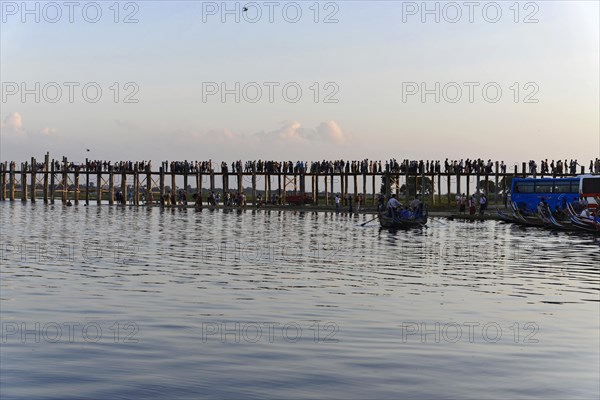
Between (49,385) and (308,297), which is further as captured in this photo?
(308,297)

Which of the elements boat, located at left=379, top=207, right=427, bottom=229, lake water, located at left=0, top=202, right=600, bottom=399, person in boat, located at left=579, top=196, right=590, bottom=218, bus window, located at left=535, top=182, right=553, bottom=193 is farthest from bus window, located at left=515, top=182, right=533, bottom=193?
lake water, located at left=0, top=202, right=600, bottom=399

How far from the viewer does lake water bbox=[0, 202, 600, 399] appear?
1104 centimetres

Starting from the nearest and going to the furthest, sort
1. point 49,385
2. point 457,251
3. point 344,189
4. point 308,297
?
1. point 49,385
2. point 308,297
3. point 457,251
4. point 344,189

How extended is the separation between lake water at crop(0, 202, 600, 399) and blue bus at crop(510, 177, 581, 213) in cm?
2725

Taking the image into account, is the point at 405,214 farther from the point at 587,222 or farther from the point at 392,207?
the point at 587,222

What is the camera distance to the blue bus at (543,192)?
58.0 meters

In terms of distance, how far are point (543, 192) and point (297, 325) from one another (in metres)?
47.5

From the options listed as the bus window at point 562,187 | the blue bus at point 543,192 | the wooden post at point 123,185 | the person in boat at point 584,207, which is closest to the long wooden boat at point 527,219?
the blue bus at point 543,192

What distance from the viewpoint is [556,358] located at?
12570 mm

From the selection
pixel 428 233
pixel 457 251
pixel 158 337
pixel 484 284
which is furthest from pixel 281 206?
pixel 158 337

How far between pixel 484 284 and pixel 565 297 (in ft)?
9.48

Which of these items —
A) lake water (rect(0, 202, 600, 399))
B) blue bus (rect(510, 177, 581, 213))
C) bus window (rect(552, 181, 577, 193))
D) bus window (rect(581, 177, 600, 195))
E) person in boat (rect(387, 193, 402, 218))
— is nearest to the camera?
lake water (rect(0, 202, 600, 399))

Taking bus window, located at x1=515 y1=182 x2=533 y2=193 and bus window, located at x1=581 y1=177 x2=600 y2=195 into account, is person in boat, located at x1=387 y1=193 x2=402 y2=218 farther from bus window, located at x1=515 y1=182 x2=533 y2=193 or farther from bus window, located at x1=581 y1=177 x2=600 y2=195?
bus window, located at x1=515 y1=182 x2=533 y2=193

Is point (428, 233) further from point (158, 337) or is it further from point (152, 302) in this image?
point (158, 337)
